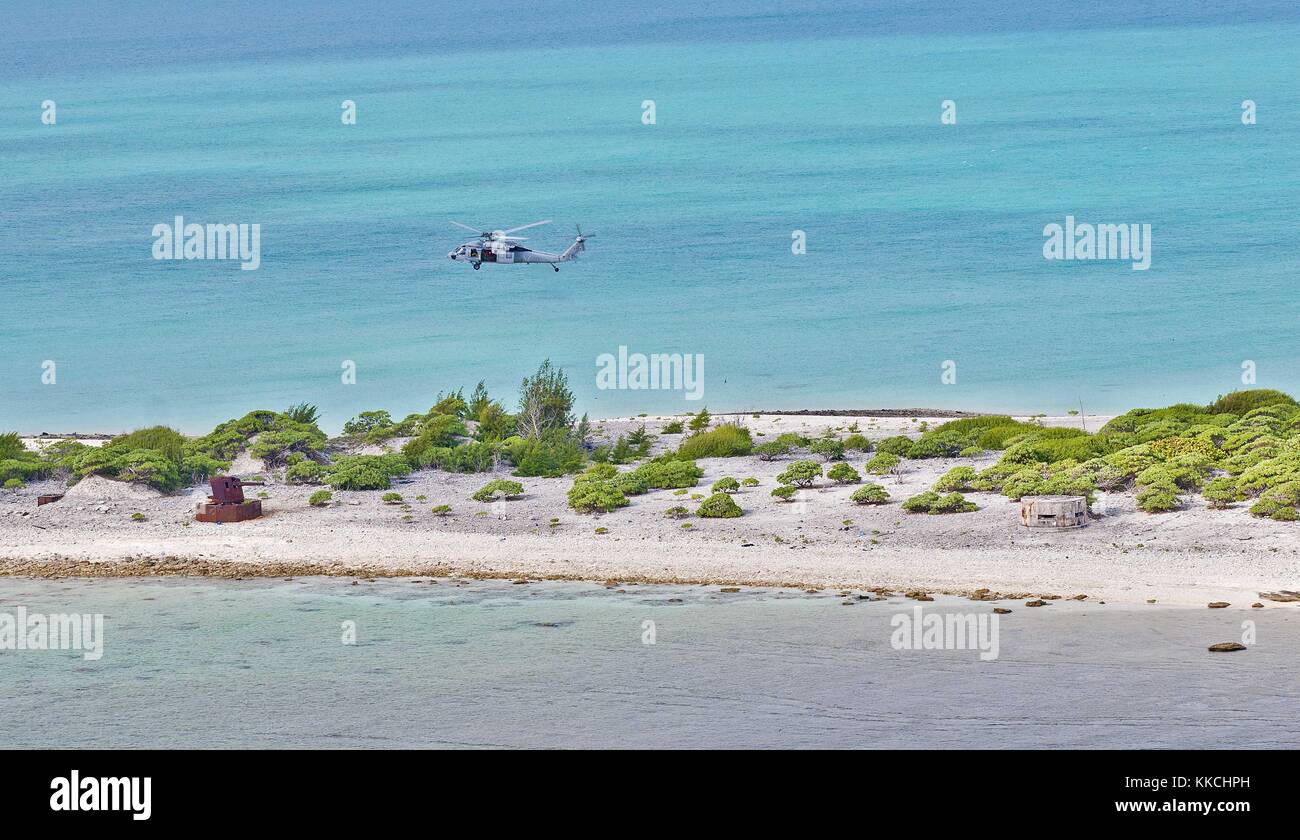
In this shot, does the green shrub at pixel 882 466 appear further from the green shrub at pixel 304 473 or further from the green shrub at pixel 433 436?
the green shrub at pixel 304 473

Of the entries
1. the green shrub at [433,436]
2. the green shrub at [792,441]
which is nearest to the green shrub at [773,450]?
the green shrub at [792,441]

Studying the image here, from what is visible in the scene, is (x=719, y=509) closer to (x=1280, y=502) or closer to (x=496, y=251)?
(x=1280, y=502)

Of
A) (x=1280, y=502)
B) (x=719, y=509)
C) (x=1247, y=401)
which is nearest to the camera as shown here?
(x=1280, y=502)

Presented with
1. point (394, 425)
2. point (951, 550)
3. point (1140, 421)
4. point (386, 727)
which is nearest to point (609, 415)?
point (394, 425)

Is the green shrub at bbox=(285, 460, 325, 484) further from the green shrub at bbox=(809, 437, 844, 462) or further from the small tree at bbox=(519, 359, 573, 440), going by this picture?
the green shrub at bbox=(809, 437, 844, 462)

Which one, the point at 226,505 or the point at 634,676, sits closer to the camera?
the point at 634,676

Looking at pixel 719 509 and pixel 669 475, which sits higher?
pixel 669 475

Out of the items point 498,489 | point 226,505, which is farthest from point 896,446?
point 226,505

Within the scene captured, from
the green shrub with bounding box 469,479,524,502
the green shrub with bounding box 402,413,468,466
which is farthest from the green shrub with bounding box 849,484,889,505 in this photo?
the green shrub with bounding box 402,413,468,466
